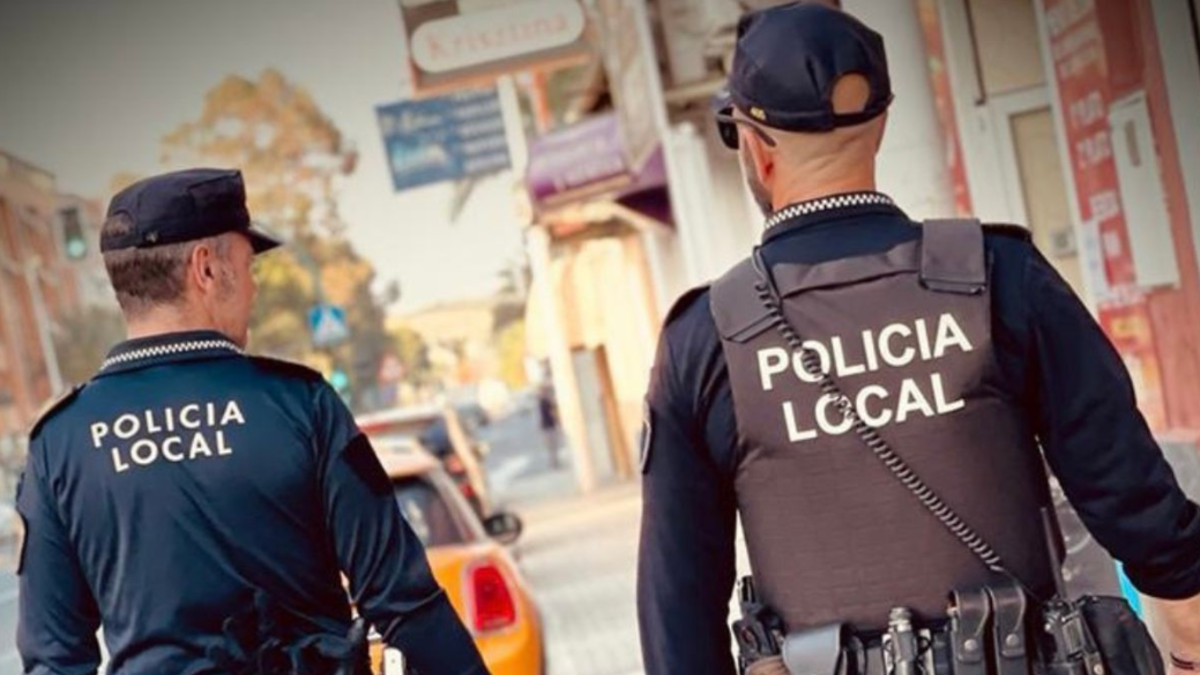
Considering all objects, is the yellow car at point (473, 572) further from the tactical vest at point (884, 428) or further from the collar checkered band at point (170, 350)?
the tactical vest at point (884, 428)

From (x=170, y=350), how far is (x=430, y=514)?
3.54m

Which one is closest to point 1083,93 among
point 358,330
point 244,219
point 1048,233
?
point 1048,233

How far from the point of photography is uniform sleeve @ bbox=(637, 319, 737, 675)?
2619 mm

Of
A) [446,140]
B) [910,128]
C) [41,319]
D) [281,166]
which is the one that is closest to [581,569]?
[910,128]

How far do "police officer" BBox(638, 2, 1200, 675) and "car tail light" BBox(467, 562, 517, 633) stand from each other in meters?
3.94

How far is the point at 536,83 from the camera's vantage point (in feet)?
123

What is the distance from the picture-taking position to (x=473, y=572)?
661 centimetres

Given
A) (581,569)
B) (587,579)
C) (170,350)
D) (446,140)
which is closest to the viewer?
(170,350)

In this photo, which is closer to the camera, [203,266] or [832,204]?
[832,204]

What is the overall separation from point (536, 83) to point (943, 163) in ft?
99.6

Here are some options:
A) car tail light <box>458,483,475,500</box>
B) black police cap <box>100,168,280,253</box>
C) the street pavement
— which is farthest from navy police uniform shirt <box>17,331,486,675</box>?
car tail light <box>458,483,475,500</box>

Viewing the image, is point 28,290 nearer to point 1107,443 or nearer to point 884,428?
point 884,428

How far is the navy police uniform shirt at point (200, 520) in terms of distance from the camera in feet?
10.5

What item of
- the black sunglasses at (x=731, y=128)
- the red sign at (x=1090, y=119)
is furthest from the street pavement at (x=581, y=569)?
the black sunglasses at (x=731, y=128)
